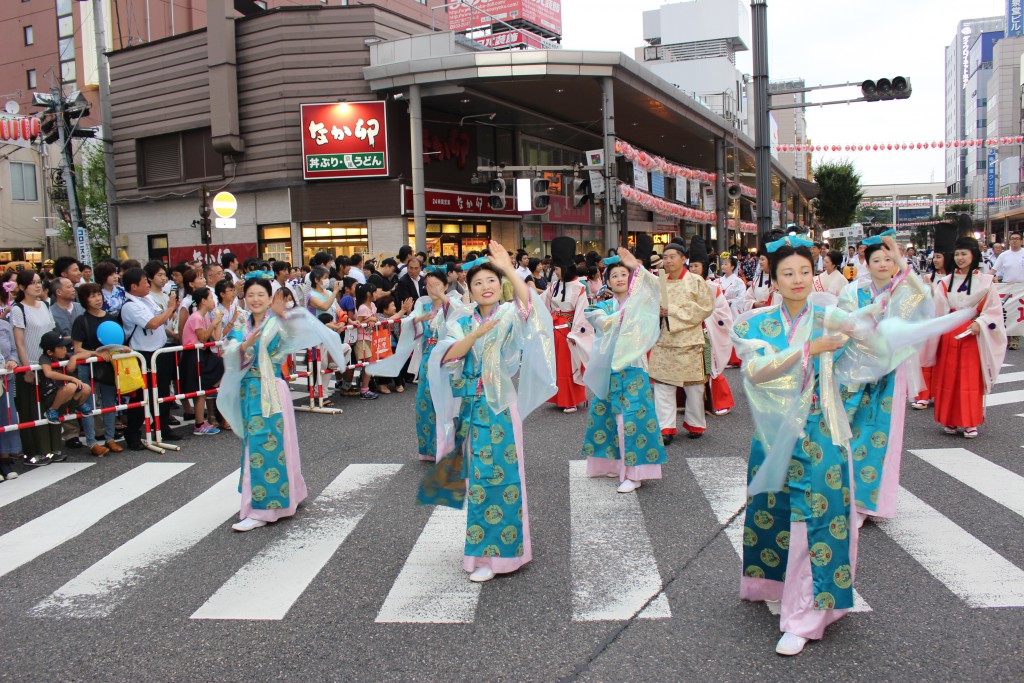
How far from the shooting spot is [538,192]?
2077cm

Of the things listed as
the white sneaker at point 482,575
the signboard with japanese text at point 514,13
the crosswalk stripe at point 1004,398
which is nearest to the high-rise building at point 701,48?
the signboard with japanese text at point 514,13

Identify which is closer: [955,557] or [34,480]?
[955,557]

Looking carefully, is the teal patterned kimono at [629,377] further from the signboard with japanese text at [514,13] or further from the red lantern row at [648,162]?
the signboard with japanese text at [514,13]

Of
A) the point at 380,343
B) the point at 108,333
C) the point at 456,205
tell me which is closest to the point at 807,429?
the point at 108,333

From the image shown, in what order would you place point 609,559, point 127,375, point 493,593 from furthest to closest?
point 127,375 < point 609,559 < point 493,593

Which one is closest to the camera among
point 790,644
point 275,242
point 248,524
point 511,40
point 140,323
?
point 790,644

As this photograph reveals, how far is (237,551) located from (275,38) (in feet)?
62.4

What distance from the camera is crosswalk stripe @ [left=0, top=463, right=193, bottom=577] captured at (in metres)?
4.85

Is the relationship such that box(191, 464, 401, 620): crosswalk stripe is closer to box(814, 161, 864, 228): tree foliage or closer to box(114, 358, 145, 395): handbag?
box(114, 358, 145, 395): handbag

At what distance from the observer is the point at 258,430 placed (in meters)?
5.06

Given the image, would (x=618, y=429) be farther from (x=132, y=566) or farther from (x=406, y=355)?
(x=132, y=566)

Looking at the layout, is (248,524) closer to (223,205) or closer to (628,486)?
(628,486)

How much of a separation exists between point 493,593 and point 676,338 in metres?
3.51

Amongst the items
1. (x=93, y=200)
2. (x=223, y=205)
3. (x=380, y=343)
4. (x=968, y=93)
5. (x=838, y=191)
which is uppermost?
(x=968, y=93)
